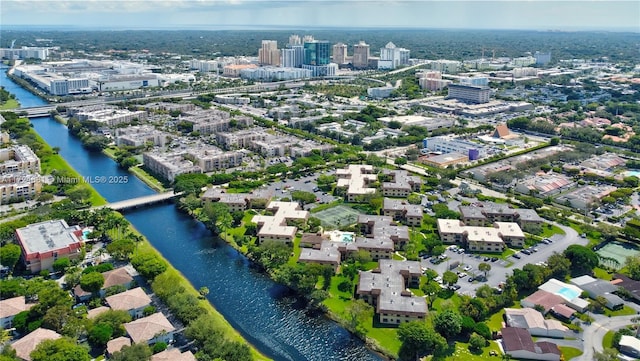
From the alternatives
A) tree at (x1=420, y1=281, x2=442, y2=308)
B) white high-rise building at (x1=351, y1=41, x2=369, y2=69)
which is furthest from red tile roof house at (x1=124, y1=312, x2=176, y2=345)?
white high-rise building at (x1=351, y1=41, x2=369, y2=69)

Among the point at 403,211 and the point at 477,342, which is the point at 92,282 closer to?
the point at 477,342

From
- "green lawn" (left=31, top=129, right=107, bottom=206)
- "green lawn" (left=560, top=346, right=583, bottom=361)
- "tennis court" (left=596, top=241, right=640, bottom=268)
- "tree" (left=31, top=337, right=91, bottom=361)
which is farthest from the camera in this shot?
"green lawn" (left=31, top=129, right=107, bottom=206)

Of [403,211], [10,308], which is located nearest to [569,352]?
[403,211]

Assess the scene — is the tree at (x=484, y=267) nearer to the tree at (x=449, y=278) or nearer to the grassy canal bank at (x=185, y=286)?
the tree at (x=449, y=278)

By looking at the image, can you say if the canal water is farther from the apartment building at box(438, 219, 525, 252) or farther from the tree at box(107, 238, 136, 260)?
the apartment building at box(438, 219, 525, 252)

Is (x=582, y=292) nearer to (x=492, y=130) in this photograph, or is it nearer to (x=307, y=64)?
(x=492, y=130)

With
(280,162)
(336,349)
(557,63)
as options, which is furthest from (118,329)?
(557,63)

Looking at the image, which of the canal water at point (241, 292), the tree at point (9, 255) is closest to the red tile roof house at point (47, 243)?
the tree at point (9, 255)
